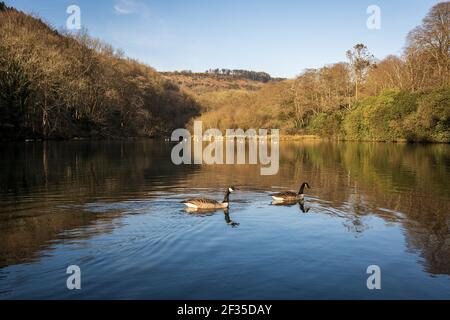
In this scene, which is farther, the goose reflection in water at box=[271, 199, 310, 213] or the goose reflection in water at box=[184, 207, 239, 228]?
the goose reflection in water at box=[271, 199, 310, 213]

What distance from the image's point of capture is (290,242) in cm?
1257

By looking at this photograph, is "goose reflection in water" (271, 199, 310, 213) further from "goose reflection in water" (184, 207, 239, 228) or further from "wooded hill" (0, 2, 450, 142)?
"wooded hill" (0, 2, 450, 142)

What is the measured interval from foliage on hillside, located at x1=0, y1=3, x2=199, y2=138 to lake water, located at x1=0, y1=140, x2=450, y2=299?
4243 centimetres

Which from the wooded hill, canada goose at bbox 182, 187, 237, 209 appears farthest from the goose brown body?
the wooded hill

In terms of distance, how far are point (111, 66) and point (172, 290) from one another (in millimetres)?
95833

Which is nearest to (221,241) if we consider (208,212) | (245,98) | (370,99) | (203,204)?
(208,212)

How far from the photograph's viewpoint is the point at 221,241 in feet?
41.3

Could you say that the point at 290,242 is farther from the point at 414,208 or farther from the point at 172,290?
the point at 414,208

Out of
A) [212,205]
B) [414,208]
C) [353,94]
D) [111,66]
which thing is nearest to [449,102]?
[353,94]

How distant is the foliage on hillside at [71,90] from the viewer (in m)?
61.6

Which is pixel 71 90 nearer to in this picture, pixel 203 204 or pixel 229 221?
pixel 203 204

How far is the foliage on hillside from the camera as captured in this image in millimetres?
61594

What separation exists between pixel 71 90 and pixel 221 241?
235ft

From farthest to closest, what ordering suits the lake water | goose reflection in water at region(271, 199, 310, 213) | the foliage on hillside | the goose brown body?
→ the foliage on hillside, goose reflection in water at region(271, 199, 310, 213), the goose brown body, the lake water
